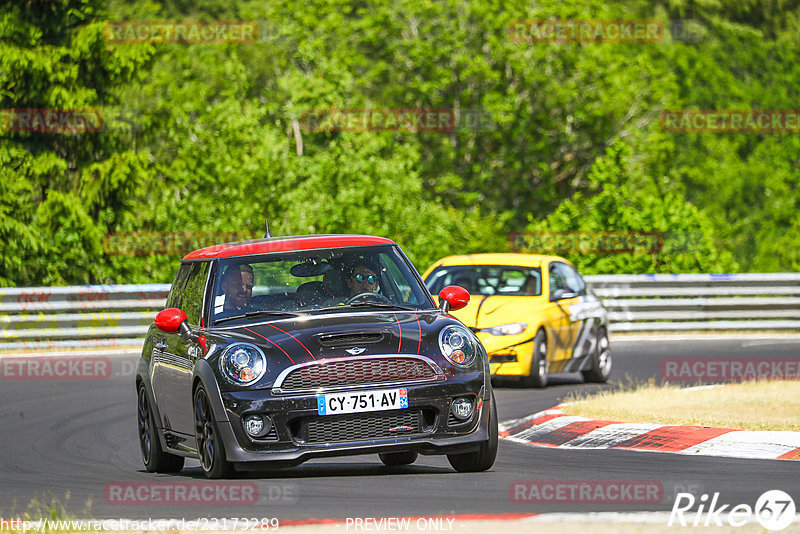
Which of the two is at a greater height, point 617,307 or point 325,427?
point 325,427

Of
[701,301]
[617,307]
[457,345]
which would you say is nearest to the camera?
[457,345]

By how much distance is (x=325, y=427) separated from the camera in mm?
8695

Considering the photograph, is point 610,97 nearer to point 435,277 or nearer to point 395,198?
point 395,198

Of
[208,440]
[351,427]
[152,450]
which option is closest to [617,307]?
[152,450]

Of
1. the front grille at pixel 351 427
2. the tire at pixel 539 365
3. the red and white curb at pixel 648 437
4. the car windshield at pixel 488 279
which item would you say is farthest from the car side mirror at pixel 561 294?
the front grille at pixel 351 427

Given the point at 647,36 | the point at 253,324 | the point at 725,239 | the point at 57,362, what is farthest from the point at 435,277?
the point at 647,36

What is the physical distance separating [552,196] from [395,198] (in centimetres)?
Result: 1782

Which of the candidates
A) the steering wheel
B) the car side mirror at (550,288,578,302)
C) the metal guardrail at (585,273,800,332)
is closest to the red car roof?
the steering wheel

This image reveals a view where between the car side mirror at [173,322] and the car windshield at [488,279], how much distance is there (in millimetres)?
7845

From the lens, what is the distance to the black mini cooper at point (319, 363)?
28.5 ft

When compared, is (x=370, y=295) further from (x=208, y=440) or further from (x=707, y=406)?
(x=707, y=406)

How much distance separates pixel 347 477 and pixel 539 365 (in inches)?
311

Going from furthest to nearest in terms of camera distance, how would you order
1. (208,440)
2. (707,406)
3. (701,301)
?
(701,301)
(707,406)
(208,440)

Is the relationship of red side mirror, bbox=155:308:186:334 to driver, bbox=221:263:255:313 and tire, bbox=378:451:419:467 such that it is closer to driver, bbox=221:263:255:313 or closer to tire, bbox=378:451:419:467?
driver, bbox=221:263:255:313
